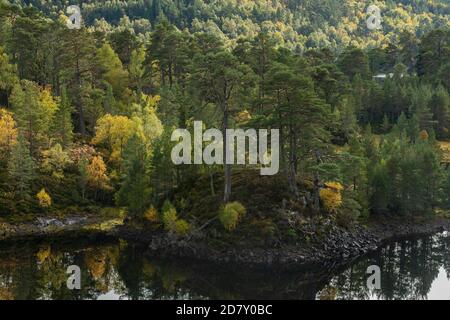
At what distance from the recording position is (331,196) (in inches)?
2559

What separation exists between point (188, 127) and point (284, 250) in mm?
22067

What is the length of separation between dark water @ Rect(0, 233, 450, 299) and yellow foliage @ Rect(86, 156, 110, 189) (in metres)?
15.2

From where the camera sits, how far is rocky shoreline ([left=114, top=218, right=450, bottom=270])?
190 ft

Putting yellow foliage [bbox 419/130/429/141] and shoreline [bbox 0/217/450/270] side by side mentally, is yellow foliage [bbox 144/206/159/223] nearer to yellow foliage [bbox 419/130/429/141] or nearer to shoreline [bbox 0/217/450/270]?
shoreline [bbox 0/217/450/270]

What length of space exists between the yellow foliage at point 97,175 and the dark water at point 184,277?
598 inches

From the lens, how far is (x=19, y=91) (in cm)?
8000

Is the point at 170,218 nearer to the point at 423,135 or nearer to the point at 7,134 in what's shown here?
the point at 7,134

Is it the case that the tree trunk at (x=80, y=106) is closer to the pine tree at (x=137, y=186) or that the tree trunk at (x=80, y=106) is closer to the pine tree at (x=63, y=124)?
the pine tree at (x=63, y=124)

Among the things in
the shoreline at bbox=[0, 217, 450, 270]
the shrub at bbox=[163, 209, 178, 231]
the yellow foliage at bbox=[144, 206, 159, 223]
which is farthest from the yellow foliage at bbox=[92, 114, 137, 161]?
the shrub at bbox=[163, 209, 178, 231]

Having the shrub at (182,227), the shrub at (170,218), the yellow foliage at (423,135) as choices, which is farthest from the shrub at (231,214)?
the yellow foliage at (423,135)

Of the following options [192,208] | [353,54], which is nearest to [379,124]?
[353,54]

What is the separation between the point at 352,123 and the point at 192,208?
161ft
